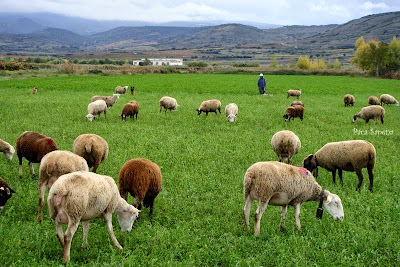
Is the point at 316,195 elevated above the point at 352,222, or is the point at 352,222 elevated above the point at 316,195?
the point at 316,195

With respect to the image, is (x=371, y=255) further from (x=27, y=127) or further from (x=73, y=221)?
(x=27, y=127)

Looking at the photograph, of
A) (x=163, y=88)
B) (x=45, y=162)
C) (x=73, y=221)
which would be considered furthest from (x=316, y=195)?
(x=163, y=88)

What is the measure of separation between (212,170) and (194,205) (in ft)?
9.81

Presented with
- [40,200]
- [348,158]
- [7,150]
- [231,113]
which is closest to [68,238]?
[40,200]

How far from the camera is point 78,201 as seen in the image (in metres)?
6.29

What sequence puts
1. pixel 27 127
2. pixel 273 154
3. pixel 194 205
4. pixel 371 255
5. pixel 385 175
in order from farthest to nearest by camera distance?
pixel 27 127 → pixel 273 154 → pixel 385 175 → pixel 194 205 → pixel 371 255

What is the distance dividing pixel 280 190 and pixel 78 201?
4227mm

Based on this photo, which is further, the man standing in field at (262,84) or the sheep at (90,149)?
the man standing in field at (262,84)

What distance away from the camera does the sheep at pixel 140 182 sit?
827cm

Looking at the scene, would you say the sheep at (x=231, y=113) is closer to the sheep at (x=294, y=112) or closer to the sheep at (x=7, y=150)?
the sheep at (x=294, y=112)

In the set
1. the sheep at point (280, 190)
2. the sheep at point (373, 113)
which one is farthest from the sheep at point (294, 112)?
the sheep at point (280, 190)

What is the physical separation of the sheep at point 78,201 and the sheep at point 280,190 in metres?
2.92

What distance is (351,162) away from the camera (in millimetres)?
10844

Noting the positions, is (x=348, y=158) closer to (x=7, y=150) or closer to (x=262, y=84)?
(x=7, y=150)
